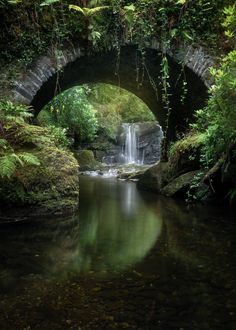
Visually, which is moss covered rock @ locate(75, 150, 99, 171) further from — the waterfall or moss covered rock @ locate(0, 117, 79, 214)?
moss covered rock @ locate(0, 117, 79, 214)

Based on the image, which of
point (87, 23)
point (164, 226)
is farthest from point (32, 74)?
point (164, 226)

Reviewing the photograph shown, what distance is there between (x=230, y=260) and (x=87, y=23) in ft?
22.5

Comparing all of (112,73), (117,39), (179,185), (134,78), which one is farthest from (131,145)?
(179,185)

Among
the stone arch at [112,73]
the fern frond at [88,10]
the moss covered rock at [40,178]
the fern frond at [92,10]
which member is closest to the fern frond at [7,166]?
the moss covered rock at [40,178]

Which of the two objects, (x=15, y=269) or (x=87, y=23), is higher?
(x=87, y=23)

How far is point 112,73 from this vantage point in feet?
36.3

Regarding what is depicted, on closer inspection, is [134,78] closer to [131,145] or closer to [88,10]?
[88,10]

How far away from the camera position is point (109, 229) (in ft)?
18.2

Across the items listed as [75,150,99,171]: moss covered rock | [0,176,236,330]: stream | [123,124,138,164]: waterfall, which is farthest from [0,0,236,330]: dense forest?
[123,124,138,164]: waterfall

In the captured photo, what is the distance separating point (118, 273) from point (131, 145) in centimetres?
1904

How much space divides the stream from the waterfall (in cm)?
1561

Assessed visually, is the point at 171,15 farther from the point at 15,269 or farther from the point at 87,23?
the point at 15,269

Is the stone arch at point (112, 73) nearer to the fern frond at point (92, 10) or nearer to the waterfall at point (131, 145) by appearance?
the fern frond at point (92, 10)

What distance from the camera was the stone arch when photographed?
348 inches
